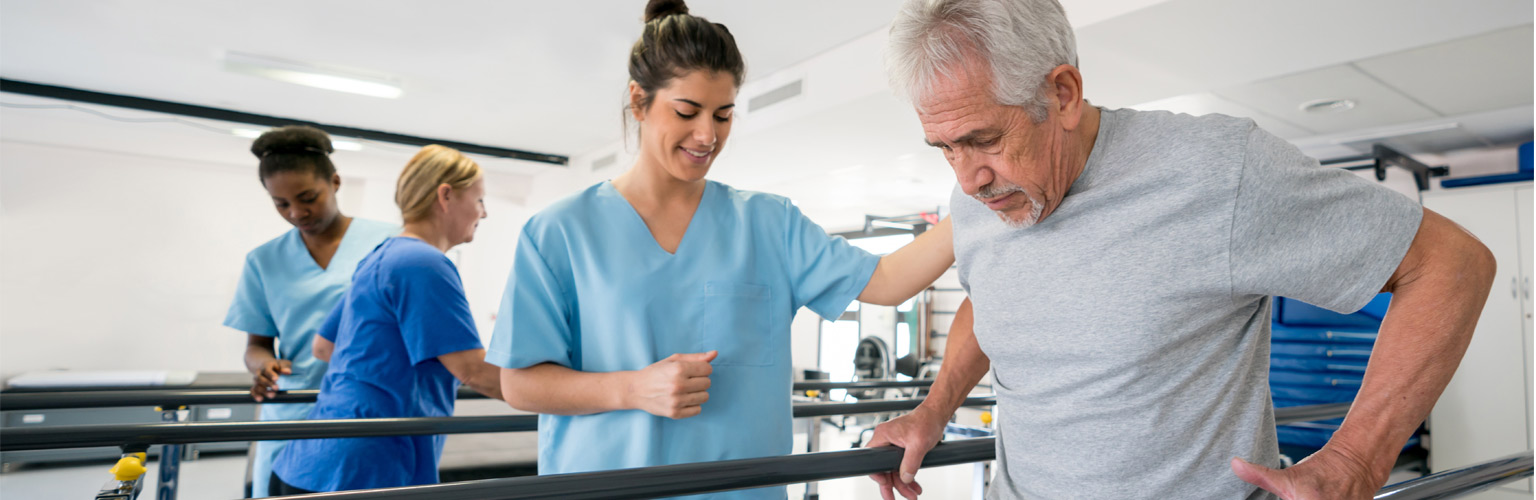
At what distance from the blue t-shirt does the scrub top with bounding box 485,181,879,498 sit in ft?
1.88

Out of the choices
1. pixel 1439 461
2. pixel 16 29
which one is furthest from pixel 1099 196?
pixel 16 29

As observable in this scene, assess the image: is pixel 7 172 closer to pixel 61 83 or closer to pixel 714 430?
pixel 61 83

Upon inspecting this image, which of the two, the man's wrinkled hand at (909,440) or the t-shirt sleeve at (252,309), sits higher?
the t-shirt sleeve at (252,309)

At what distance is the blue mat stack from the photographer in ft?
18.1

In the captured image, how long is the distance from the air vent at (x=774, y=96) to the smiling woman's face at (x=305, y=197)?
123 inches

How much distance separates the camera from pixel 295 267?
2500 millimetres

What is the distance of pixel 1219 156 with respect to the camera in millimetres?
891

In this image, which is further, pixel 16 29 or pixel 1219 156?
pixel 16 29

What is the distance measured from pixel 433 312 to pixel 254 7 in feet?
13.0

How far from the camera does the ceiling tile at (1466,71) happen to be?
345 centimetres

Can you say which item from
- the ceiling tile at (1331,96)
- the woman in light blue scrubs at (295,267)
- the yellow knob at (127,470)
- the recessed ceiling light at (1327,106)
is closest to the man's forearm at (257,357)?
the woman in light blue scrubs at (295,267)

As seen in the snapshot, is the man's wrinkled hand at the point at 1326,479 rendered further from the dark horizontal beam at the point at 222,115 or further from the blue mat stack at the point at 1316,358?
the dark horizontal beam at the point at 222,115

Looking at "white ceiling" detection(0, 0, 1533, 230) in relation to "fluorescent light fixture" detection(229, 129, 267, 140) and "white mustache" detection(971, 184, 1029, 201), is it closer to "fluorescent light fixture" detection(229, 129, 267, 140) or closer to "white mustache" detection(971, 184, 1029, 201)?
"fluorescent light fixture" detection(229, 129, 267, 140)

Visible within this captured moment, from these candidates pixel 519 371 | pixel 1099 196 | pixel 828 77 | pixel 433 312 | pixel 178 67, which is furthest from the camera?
pixel 178 67
